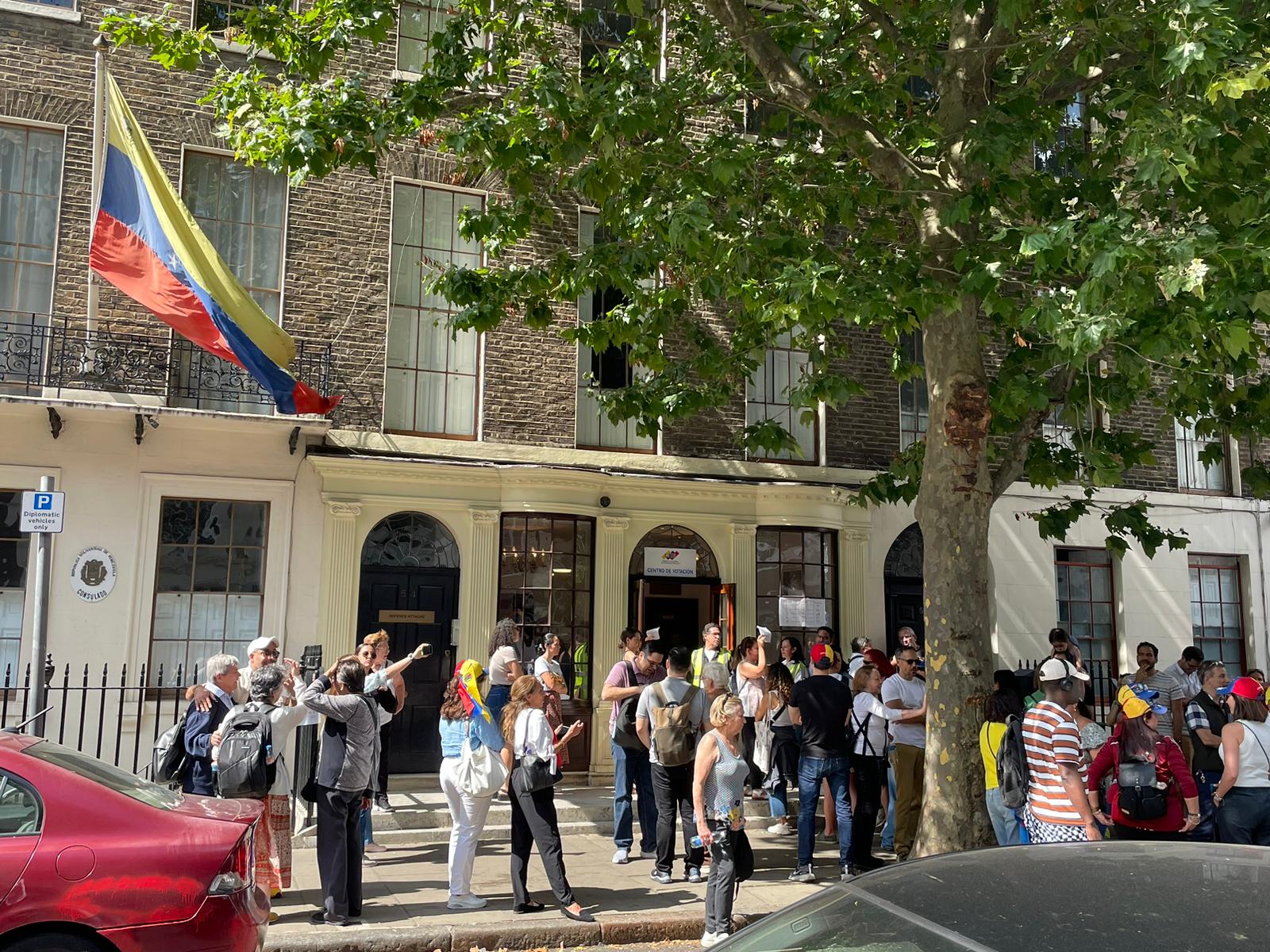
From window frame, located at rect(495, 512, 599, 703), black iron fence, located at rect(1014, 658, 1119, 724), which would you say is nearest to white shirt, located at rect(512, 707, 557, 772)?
window frame, located at rect(495, 512, 599, 703)

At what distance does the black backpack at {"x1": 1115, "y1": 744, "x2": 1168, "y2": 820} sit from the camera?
7.51 m

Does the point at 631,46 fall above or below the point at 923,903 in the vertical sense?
above

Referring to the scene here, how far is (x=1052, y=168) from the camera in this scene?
15.7 m

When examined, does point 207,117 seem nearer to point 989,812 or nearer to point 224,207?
point 224,207

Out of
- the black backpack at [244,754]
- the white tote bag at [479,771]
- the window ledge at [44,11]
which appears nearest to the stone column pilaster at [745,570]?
the white tote bag at [479,771]

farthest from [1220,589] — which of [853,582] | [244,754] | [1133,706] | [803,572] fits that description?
[244,754]

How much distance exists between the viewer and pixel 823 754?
9.64 meters

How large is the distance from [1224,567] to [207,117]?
16.6 metres

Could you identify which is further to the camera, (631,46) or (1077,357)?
(631,46)

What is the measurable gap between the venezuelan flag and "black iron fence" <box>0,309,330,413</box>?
5.28ft

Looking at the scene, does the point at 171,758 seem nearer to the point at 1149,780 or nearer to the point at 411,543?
the point at 411,543

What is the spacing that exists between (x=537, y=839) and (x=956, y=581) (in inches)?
156

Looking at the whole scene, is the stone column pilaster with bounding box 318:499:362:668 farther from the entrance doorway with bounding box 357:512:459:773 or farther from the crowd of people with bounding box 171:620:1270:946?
the crowd of people with bounding box 171:620:1270:946

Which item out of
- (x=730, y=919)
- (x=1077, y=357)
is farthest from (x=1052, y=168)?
(x=730, y=919)
